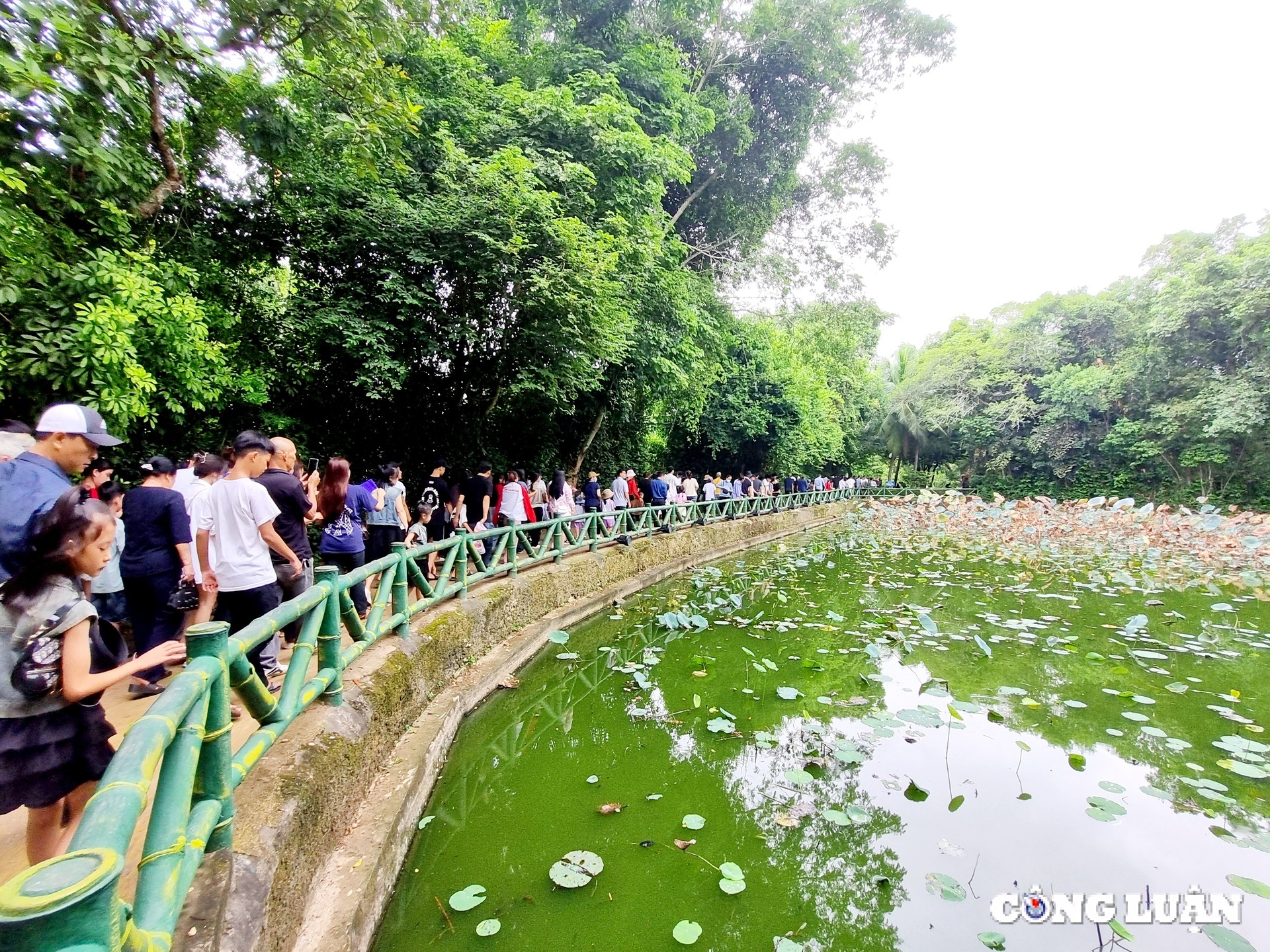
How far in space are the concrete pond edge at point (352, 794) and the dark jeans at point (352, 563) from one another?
1.48 feet

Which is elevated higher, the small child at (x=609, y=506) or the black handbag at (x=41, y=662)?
the black handbag at (x=41, y=662)

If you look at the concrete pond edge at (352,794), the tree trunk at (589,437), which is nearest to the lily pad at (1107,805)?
the concrete pond edge at (352,794)

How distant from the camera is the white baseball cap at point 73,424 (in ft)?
7.32

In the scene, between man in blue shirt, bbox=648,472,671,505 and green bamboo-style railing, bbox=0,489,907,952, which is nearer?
green bamboo-style railing, bbox=0,489,907,952

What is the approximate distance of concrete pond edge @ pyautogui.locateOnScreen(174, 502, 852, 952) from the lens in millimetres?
1684

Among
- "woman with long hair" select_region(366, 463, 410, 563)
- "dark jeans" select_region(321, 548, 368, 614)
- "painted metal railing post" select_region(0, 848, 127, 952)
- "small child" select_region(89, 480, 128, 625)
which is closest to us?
"painted metal railing post" select_region(0, 848, 127, 952)

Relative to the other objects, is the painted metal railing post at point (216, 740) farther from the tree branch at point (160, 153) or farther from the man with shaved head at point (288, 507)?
the tree branch at point (160, 153)

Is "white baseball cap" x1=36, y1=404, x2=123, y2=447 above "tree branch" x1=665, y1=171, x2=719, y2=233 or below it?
below

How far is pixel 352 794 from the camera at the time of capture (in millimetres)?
2680

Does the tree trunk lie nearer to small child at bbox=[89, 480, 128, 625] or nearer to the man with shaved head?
the man with shaved head

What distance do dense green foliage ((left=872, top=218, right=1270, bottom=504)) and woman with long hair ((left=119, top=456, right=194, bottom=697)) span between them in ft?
86.7

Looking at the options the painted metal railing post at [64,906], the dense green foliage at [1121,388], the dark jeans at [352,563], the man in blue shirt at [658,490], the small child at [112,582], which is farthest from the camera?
the dense green foliage at [1121,388]

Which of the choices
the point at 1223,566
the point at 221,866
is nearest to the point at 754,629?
the point at 221,866

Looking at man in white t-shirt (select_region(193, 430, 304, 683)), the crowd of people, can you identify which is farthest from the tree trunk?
man in white t-shirt (select_region(193, 430, 304, 683))
